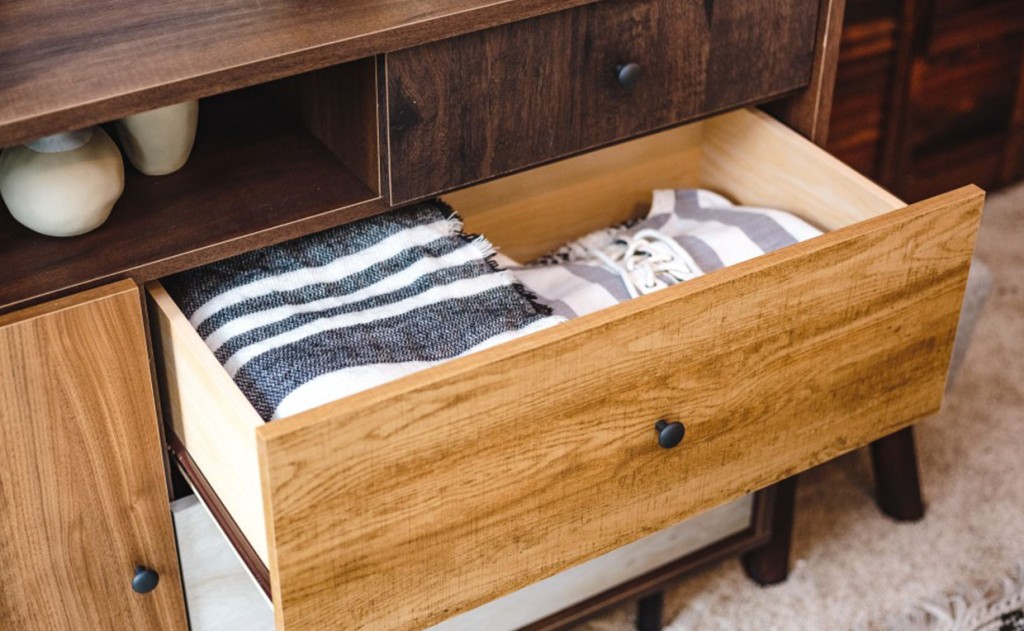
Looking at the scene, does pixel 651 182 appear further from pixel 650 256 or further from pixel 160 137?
pixel 160 137

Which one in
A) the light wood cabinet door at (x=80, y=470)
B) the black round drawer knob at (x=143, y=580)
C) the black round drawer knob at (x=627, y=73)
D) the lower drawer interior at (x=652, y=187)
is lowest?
the black round drawer knob at (x=143, y=580)

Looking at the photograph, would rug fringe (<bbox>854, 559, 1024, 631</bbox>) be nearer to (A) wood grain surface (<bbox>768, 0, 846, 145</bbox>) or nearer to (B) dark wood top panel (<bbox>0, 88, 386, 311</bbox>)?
(A) wood grain surface (<bbox>768, 0, 846, 145</bbox>)

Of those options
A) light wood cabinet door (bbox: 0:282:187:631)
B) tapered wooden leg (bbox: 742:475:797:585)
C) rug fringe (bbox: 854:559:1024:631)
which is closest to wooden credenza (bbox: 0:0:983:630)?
light wood cabinet door (bbox: 0:282:187:631)

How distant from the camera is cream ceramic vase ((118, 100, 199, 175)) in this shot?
2.83ft

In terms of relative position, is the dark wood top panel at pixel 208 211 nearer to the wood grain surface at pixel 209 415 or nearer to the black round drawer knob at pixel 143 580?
the wood grain surface at pixel 209 415

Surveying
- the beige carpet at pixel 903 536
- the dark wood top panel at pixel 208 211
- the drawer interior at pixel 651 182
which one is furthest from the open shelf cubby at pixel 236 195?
the beige carpet at pixel 903 536

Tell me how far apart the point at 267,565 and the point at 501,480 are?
0.50 feet

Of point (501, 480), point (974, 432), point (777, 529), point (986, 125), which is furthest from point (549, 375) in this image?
point (986, 125)

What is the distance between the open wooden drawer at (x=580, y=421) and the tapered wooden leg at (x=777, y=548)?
0.62ft

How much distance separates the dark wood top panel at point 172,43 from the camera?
2.37 feet

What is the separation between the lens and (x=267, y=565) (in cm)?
79

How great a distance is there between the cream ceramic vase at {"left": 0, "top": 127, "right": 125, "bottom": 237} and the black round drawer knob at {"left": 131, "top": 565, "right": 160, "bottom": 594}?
24 centimetres

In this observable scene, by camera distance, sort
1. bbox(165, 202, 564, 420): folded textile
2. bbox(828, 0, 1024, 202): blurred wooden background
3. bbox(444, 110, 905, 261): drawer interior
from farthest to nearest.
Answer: bbox(828, 0, 1024, 202): blurred wooden background → bbox(444, 110, 905, 261): drawer interior → bbox(165, 202, 564, 420): folded textile

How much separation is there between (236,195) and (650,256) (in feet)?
1.12
